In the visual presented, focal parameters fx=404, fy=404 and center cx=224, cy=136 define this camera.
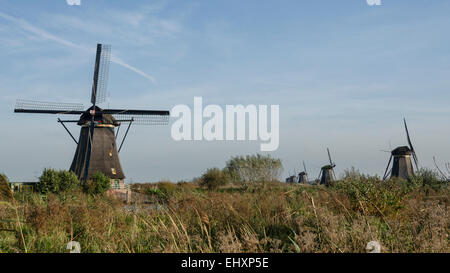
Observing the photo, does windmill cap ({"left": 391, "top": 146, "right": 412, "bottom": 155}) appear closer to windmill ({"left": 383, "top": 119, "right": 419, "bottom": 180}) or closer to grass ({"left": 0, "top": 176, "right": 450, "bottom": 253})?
windmill ({"left": 383, "top": 119, "right": 419, "bottom": 180})

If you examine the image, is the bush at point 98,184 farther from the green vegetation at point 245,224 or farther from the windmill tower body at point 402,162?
the windmill tower body at point 402,162

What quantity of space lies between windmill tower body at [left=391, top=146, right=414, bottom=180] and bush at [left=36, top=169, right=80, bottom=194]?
39.0 meters

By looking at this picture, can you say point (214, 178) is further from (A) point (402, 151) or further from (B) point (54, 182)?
(A) point (402, 151)

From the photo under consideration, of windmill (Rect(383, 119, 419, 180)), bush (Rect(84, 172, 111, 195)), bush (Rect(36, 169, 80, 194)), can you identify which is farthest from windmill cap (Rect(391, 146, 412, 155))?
bush (Rect(36, 169, 80, 194))

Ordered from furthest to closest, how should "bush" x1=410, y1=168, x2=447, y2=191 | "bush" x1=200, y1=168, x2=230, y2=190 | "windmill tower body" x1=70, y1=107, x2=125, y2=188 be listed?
"bush" x1=200, y1=168, x2=230, y2=190 < "windmill tower body" x1=70, y1=107, x2=125, y2=188 < "bush" x1=410, y1=168, x2=447, y2=191

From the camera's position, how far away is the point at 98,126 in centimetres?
3594

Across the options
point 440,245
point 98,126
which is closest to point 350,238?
point 440,245

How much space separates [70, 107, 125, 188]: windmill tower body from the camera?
35.4 meters

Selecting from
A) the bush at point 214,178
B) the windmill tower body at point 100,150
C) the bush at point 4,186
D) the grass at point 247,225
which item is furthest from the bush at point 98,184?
the bush at point 4,186

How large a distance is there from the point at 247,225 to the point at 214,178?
38167 mm

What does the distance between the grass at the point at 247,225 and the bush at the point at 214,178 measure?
112 feet
